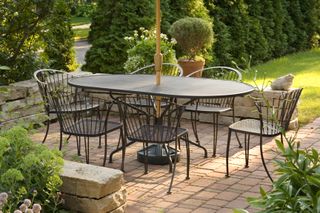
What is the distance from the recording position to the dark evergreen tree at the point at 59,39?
7461mm

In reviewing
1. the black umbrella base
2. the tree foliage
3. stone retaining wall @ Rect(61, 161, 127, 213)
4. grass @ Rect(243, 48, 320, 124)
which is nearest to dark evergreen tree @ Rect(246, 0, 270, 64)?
grass @ Rect(243, 48, 320, 124)

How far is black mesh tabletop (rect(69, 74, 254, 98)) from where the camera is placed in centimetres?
484

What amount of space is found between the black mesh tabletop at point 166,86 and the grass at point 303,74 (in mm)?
1540

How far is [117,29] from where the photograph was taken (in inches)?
354

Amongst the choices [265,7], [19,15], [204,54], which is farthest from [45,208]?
[265,7]

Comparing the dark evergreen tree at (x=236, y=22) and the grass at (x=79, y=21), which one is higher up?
the dark evergreen tree at (x=236, y=22)

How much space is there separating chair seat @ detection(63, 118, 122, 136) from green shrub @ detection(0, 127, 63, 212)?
119 cm

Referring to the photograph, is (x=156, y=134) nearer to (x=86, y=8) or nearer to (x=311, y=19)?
(x=311, y=19)

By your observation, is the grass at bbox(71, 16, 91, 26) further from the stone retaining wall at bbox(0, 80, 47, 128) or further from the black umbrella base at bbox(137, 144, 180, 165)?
the black umbrella base at bbox(137, 144, 180, 165)

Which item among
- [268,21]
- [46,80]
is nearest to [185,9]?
[268,21]

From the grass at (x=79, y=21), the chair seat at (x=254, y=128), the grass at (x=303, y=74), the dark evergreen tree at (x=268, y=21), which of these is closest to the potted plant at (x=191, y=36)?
the grass at (x=303, y=74)

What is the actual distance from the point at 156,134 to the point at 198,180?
0.55 m

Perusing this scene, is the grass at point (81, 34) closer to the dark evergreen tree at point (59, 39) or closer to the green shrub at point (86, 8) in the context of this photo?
the green shrub at point (86, 8)

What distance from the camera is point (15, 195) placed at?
11.2 feet
